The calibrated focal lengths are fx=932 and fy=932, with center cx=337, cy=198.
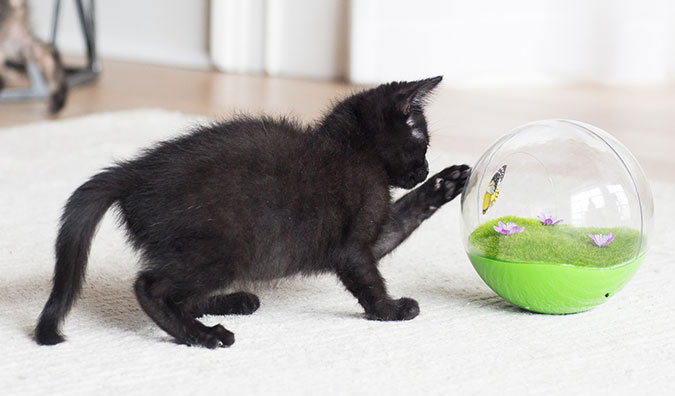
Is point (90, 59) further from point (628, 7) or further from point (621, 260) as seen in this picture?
point (621, 260)

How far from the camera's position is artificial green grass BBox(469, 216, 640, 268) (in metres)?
1.32

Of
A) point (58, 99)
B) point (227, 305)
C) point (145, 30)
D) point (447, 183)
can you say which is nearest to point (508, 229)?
point (447, 183)

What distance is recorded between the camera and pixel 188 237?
3.96 feet

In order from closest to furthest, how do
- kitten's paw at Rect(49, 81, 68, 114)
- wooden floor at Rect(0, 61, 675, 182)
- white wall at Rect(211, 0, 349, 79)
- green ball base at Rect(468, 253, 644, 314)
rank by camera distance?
green ball base at Rect(468, 253, 644, 314), wooden floor at Rect(0, 61, 675, 182), kitten's paw at Rect(49, 81, 68, 114), white wall at Rect(211, 0, 349, 79)

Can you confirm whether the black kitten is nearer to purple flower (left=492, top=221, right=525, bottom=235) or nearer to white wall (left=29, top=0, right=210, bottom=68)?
purple flower (left=492, top=221, right=525, bottom=235)

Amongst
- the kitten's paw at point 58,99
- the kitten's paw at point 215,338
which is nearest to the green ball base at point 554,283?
the kitten's paw at point 215,338

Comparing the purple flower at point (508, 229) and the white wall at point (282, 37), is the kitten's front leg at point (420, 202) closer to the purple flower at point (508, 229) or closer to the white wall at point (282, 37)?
the purple flower at point (508, 229)

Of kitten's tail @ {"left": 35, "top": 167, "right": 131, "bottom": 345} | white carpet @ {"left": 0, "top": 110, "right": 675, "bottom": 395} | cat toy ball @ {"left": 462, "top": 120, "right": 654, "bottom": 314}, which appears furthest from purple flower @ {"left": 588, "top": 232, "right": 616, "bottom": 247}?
kitten's tail @ {"left": 35, "top": 167, "right": 131, "bottom": 345}

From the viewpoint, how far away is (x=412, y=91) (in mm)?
1340

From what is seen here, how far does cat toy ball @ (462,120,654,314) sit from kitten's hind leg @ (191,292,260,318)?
35 centimetres

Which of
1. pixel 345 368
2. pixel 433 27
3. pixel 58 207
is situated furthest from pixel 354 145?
pixel 433 27

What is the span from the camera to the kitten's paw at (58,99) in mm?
3217

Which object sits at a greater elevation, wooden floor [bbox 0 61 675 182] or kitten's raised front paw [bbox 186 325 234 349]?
kitten's raised front paw [bbox 186 325 234 349]

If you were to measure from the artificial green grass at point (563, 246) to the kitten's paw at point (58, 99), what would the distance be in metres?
2.24
